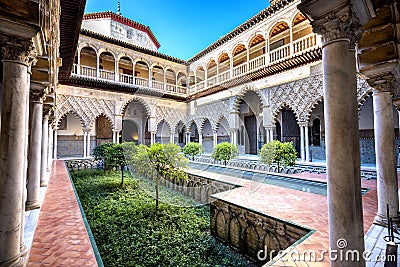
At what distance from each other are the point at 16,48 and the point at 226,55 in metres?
14.3

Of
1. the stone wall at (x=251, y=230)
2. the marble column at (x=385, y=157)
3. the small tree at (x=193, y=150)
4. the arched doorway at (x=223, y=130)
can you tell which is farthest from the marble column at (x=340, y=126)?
the arched doorway at (x=223, y=130)

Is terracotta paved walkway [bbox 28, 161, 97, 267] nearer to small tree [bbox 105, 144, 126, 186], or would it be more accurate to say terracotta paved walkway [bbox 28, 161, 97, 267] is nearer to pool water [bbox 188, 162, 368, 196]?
small tree [bbox 105, 144, 126, 186]

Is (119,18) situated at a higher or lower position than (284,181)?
higher

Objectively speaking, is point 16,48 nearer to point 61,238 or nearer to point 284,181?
point 61,238

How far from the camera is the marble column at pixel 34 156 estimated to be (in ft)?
13.2

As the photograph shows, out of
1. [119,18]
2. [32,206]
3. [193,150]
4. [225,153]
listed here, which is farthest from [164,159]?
[119,18]

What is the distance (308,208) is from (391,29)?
295 cm

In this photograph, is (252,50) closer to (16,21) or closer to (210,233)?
(210,233)

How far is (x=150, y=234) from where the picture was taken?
4121mm

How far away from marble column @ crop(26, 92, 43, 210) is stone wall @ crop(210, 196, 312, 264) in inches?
142

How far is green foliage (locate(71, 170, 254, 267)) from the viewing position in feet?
10.8

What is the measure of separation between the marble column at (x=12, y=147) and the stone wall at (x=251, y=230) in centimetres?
300

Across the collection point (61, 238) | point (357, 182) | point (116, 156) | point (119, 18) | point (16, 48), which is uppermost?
point (119, 18)

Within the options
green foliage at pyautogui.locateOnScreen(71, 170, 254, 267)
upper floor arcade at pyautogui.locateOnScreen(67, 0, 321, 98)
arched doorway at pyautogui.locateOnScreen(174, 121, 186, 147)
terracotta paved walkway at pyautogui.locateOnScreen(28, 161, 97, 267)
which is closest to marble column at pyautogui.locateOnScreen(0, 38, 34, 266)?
terracotta paved walkway at pyautogui.locateOnScreen(28, 161, 97, 267)
